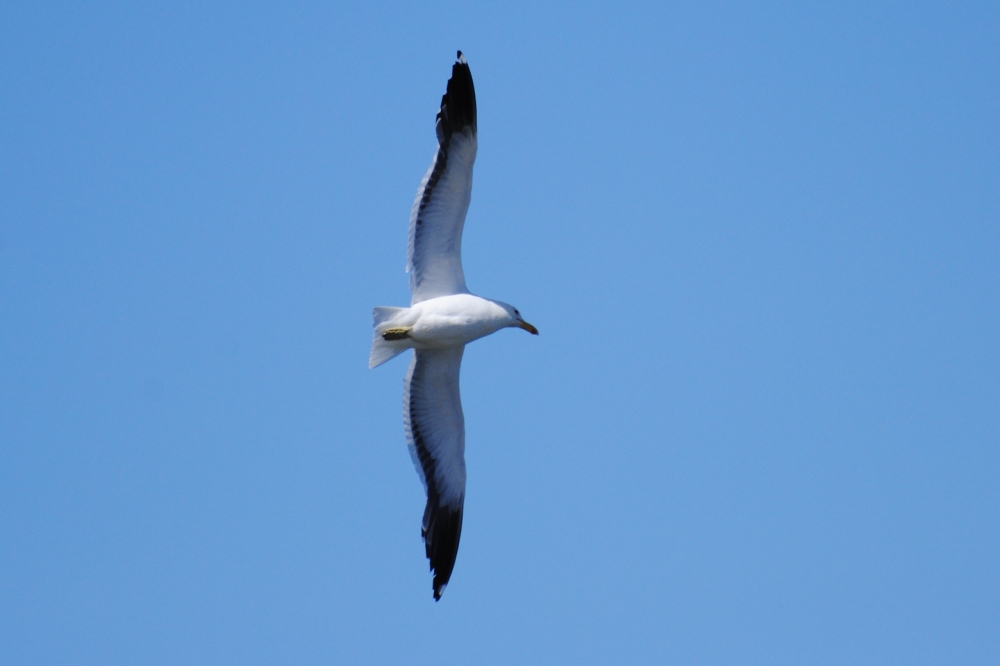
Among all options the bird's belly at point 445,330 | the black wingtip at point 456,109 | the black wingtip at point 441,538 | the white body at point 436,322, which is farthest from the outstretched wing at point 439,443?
the black wingtip at point 456,109

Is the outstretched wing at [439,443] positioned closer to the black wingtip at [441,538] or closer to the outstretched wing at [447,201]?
the black wingtip at [441,538]

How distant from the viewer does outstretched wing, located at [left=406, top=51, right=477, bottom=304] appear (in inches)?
548

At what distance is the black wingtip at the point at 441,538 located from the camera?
50.6ft

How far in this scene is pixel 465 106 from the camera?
14.0 meters

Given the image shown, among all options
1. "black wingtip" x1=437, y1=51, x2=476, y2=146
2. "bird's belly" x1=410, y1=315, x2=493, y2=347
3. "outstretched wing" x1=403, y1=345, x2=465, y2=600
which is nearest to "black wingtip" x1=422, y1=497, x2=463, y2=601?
"outstretched wing" x1=403, y1=345, x2=465, y2=600

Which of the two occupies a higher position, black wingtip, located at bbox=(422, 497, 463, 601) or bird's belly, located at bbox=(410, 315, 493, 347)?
bird's belly, located at bbox=(410, 315, 493, 347)

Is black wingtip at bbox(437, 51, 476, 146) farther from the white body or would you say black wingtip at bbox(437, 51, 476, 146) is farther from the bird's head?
the bird's head

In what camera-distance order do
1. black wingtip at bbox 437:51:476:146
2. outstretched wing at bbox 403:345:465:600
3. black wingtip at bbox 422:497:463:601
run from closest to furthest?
1. black wingtip at bbox 437:51:476:146
2. outstretched wing at bbox 403:345:465:600
3. black wingtip at bbox 422:497:463:601

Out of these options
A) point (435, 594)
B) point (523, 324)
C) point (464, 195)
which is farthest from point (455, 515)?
point (464, 195)

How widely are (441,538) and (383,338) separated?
2.83 meters

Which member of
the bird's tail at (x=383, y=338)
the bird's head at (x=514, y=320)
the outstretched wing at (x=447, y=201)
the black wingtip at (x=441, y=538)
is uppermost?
the outstretched wing at (x=447, y=201)

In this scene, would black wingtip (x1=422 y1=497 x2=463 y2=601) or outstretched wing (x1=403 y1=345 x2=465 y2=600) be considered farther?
black wingtip (x1=422 y1=497 x2=463 y2=601)

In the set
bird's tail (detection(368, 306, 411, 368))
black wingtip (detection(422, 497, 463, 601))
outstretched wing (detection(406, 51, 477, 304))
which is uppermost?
outstretched wing (detection(406, 51, 477, 304))

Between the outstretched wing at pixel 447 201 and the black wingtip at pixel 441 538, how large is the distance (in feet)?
9.01
